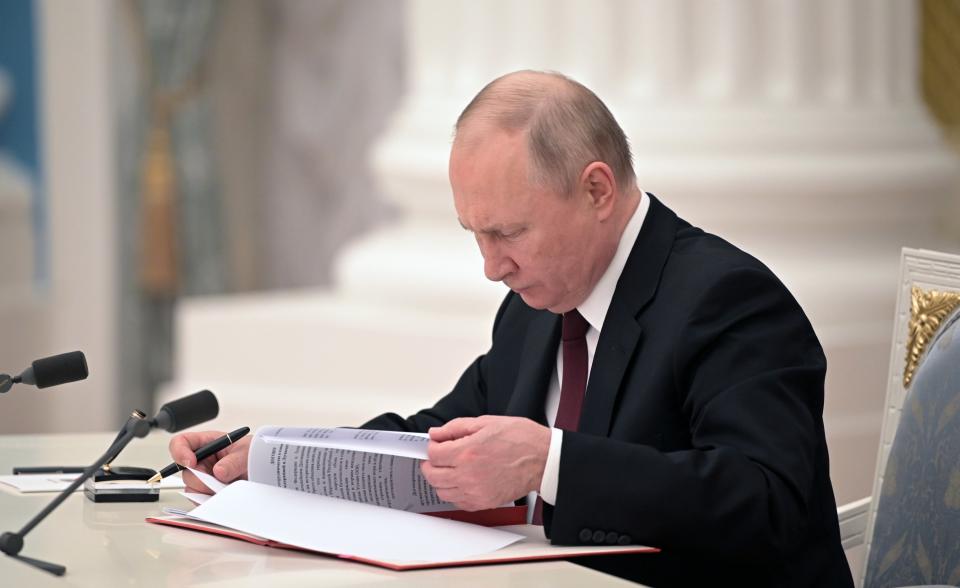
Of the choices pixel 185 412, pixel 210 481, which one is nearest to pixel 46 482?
pixel 210 481

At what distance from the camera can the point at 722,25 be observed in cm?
451

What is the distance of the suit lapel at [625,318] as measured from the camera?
7.91 ft

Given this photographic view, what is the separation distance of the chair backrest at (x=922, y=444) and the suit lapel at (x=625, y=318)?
486 mm

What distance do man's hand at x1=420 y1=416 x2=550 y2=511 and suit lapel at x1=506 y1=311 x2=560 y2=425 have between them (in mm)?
424

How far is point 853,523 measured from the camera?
112 inches

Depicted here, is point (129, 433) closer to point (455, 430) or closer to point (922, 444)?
point (455, 430)

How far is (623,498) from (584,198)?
54 cm

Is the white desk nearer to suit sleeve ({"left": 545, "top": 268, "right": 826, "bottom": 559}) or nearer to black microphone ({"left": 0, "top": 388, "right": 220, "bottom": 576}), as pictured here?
black microphone ({"left": 0, "top": 388, "right": 220, "bottom": 576})

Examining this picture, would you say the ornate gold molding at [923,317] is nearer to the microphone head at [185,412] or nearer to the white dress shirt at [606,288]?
the white dress shirt at [606,288]

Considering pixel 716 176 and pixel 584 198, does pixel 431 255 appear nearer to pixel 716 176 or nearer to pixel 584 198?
pixel 716 176

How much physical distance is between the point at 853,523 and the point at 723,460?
2.61 feet

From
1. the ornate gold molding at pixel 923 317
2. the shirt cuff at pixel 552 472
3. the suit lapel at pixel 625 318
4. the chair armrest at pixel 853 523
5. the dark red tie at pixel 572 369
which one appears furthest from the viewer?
the chair armrest at pixel 853 523

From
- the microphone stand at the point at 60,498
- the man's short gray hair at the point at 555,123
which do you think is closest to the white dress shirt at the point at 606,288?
the man's short gray hair at the point at 555,123

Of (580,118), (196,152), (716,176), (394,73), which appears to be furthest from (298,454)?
(196,152)
